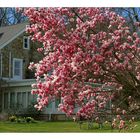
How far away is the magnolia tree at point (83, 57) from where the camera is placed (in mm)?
2918

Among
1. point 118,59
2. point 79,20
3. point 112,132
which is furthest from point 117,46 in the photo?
point 112,132

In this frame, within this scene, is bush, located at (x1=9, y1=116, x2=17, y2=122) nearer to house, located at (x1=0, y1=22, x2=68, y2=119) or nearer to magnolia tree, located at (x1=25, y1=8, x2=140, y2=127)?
house, located at (x1=0, y1=22, x2=68, y2=119)

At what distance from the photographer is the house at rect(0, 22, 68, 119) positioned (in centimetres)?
427

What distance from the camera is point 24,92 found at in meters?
4.43

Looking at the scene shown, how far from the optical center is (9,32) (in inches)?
214

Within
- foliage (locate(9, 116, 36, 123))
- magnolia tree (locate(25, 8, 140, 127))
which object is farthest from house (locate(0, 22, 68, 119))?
magnolia tree (locate(25, 8, 140, 127))

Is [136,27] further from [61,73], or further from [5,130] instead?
[5,130]

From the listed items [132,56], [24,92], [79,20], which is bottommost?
[24,92]

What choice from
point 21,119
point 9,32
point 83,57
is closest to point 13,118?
point 21,119

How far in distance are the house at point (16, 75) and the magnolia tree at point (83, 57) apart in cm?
81

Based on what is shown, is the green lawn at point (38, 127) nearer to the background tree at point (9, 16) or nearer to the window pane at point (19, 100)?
the window pane at point (19, 100)

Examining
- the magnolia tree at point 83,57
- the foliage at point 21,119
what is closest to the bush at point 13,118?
the foliage at point 21,119

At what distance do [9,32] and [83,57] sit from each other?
2.75 metres
